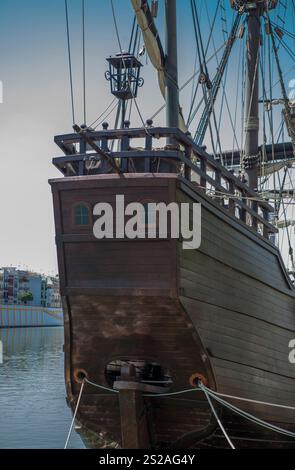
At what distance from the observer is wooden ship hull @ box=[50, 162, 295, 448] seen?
7.97 meters

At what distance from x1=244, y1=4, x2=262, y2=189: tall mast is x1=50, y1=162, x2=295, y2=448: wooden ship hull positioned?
21.9 ft

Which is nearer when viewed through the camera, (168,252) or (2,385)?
(168,252)

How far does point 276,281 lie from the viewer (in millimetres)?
10375

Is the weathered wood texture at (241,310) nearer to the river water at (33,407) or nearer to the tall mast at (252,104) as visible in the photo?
the tall mast at (252,104)

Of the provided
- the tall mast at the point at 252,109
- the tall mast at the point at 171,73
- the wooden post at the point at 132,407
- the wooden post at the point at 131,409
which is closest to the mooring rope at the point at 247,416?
the wooden post at the point at 132,407

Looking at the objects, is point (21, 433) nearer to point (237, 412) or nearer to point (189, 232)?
point (237, 412)

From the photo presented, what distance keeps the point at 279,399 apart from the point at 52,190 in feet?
16.5

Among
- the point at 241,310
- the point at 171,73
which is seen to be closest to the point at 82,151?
the point at 171,73

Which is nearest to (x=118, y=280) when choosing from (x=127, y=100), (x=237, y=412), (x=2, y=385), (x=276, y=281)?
(x=237, y=412)

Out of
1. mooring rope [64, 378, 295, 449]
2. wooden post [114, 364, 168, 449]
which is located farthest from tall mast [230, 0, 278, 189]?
wooden post [114, 364, 168, 449]

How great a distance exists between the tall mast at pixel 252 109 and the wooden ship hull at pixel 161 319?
21.9 feet

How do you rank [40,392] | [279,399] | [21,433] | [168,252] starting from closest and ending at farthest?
[168,252]
[279,399]
[21,433]
[40,392]

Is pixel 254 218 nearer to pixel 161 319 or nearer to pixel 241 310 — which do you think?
pixel 241 310

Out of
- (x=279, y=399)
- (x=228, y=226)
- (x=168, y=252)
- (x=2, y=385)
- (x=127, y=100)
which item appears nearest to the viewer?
(x=168, y=252)
